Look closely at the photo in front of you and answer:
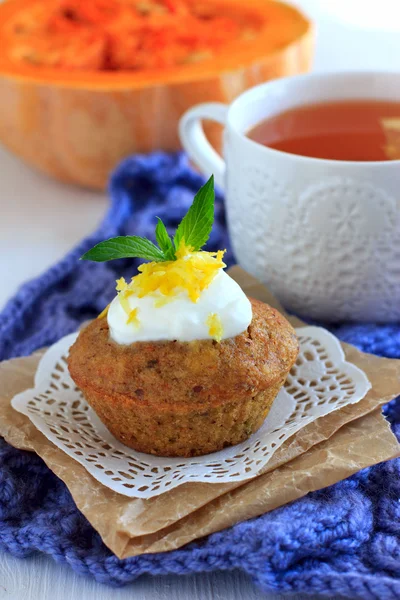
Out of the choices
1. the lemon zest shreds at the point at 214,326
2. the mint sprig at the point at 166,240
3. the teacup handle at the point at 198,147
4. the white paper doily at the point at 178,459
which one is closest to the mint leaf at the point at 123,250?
the mint sprig at the point at 166,240

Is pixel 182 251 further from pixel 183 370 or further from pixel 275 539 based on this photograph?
pixel 275 539

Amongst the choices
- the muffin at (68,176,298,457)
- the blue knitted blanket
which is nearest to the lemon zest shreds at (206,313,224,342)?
the muffin at (68,176,298,457)

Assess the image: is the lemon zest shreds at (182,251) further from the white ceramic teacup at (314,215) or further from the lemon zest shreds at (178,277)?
the white ceramic teacup at (314,215)

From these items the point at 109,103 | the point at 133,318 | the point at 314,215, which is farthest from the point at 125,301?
the point at 109,103

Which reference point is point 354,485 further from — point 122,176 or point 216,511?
point 122,176

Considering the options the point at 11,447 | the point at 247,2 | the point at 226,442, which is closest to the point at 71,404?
the point at 11,447

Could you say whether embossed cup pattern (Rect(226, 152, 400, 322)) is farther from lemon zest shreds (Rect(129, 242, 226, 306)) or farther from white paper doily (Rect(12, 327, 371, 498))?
lemon zest shreds (Rect(129, 242, 226, 306))
